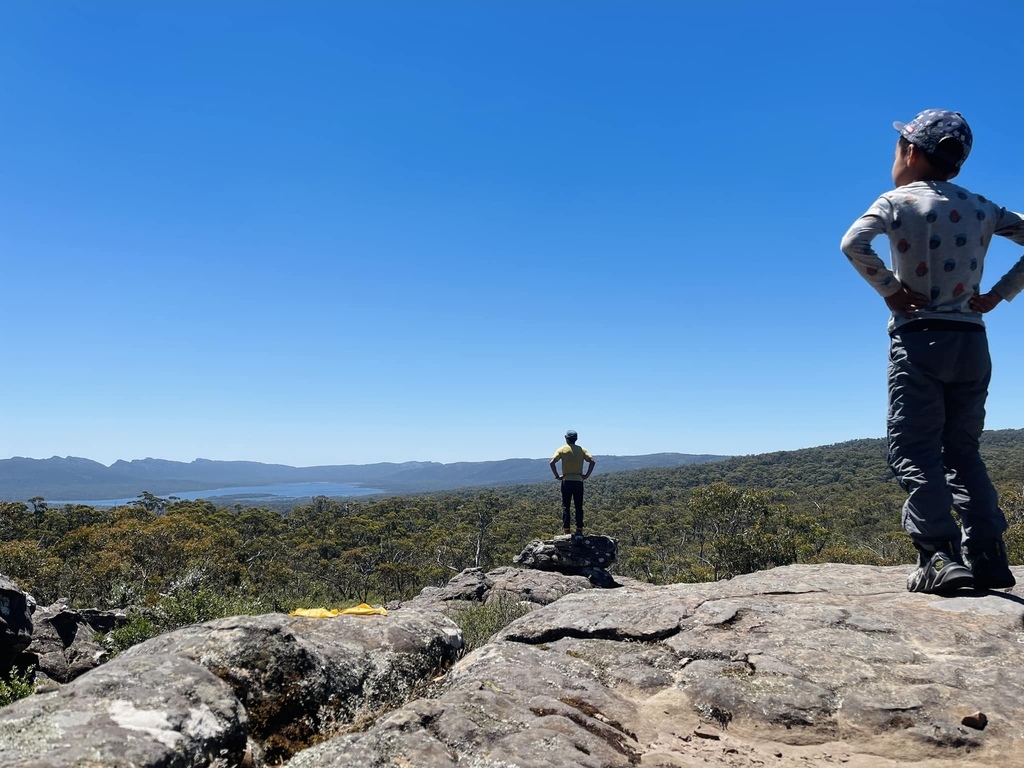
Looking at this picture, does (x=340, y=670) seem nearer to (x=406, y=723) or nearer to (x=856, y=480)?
(x=406, y=723)

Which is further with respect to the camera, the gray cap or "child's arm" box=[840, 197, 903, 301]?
the gray cap

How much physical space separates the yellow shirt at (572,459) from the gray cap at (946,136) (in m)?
11.5

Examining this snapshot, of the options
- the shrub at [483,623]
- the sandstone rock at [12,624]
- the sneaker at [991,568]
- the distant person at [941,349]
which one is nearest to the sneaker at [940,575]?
the distant person at [941,349]

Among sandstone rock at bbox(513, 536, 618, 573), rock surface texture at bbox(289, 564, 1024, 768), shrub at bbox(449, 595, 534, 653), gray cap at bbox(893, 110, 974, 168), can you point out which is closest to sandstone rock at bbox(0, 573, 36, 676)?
shrub at bbox(449, 595, 534, 653)

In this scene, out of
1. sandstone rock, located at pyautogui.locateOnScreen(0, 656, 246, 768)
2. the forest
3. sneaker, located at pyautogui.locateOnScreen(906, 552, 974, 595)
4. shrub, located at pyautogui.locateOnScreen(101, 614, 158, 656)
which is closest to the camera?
sandstone rock, located at pyautogui.locateOnScreen(0, 656, 246, 768)

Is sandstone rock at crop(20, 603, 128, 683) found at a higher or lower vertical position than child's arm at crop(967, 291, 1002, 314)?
lower

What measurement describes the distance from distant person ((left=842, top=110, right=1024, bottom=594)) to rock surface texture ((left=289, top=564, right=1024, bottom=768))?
34 cm

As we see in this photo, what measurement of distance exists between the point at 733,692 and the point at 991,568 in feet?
7.81

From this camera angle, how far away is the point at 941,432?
434 centimetres

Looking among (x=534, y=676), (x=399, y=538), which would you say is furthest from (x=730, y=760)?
(x=399, y=538)

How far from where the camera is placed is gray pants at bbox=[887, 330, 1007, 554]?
415 centimetres

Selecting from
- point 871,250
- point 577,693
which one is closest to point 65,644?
point 577,693

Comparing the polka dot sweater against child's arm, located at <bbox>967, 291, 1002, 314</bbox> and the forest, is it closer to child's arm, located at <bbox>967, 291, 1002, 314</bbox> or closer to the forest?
child's arm, located at <bbox>967, 291, 1002, 314</bbox>

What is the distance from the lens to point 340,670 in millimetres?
3494
